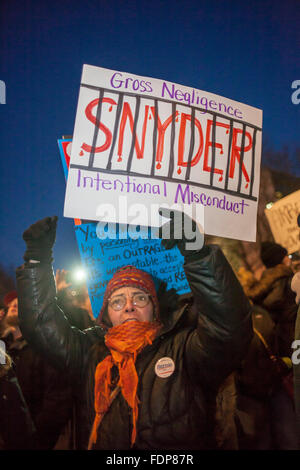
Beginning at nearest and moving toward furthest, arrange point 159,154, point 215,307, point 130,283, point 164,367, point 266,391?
point 215,307 → point 164,367 → point 130,283 → point 159,154 → point 266,391

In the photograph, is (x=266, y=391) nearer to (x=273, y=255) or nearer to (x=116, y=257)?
(x=273, y=255)

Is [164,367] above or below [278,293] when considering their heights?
below

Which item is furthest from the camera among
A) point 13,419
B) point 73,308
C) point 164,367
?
point 73,308

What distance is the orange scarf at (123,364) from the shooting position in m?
1.88

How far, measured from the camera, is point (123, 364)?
1.96m

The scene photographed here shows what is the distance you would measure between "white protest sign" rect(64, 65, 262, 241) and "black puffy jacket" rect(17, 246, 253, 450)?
523 millimetres

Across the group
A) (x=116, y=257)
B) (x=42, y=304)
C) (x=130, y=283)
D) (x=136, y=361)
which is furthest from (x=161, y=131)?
(x=136, y=361)

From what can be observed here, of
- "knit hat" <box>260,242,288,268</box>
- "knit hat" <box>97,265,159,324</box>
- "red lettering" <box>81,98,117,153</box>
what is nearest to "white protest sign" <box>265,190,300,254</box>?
"knit hat" <box>260,242,288,268</box>

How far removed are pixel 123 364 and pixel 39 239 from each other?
805 mm

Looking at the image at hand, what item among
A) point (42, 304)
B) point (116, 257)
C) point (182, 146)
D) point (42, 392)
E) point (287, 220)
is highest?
point (182, 146)

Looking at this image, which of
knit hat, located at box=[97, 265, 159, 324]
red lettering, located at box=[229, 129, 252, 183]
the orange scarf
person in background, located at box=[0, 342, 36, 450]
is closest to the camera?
the orange scarf

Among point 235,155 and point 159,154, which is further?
point 235,155

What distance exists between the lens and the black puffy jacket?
1.77m

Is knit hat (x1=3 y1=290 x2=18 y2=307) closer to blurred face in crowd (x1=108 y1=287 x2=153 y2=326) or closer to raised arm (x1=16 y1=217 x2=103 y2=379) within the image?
raised arm (x1=16 y1=217 x2=103 y2=379)
